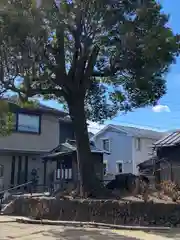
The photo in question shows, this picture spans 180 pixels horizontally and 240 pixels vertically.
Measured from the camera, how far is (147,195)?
1171 centimetres

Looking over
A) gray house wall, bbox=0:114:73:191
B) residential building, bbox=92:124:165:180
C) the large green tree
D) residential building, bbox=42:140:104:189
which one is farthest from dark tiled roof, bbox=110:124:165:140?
the large green tree

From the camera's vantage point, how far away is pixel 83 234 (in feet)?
31.9

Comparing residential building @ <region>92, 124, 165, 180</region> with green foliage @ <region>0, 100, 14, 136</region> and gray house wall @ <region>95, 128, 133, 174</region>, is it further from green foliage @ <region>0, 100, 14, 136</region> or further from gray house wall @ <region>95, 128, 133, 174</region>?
green foliage @ <region>0, 100, 14, 136</region>

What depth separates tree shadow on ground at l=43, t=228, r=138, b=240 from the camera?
29.9 feet

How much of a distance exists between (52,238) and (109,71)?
6.70m

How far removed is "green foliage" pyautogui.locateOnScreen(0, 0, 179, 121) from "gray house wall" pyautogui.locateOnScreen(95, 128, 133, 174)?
23180 millimetres

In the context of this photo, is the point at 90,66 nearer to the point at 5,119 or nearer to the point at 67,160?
the point at 5,119

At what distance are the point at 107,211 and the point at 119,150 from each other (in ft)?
87.6

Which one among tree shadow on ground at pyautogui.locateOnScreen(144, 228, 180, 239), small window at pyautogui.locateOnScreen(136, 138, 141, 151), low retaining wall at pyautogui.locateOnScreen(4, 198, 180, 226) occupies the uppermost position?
small window at pyautogui.locateOnScreen(136, 138, 141, 151)

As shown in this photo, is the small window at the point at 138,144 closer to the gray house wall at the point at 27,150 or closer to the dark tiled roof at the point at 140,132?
the dark tiled roof at the point at 140,132

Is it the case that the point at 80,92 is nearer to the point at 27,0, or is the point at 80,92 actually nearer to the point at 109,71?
the point at 109,71

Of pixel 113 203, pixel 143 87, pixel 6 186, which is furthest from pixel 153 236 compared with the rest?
pixel 6 186

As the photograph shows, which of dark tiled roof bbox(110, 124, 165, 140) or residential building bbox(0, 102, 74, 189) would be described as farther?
dark tiled roof bbox(110, 124, 165, 140)

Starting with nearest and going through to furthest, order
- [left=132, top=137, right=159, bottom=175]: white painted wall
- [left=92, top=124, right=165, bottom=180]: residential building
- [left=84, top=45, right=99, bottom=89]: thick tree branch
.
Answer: [left=84, top=45, right=99, bottom=89]: thick tree branch < [left=132, top=137, right=159, bottom=175]: white painted wall < [left=92, top=124, right=165, bottom=180]: residential building
